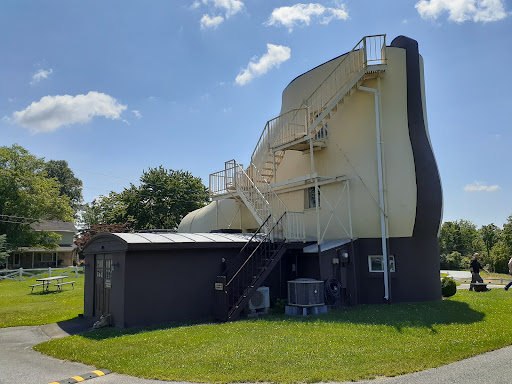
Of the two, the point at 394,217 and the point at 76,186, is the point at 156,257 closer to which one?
the point at 394,217

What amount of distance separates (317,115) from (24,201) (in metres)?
33.4

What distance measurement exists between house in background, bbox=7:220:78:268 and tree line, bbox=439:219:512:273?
45.2m

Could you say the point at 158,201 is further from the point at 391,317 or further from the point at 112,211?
the point at 391,317

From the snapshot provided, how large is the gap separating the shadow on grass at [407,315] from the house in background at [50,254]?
39736 mm

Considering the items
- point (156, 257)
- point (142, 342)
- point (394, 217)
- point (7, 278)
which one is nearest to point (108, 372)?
point (142, 342)

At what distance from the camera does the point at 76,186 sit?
247 ft

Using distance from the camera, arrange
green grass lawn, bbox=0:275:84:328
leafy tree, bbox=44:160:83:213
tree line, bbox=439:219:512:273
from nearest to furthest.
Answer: green grass lawn, bbox=0:275:84:328 < tree line, bbox=439:219:512:273 < leafy tree, bbox=44:160:83:213

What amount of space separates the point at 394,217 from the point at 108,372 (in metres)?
10.3

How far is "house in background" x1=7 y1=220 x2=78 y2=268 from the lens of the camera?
4566 cm

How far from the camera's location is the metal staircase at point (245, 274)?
11.8 metres

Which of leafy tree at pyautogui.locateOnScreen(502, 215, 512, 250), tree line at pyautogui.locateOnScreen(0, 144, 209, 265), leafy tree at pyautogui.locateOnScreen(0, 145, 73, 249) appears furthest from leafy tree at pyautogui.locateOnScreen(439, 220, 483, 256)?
leafy tree at pyautogui.locateOnScreen(0, 145, 73, 249)

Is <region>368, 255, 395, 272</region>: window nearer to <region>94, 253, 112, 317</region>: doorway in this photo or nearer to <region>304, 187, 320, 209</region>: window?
<region>304, 187, 320, 209</region>: window

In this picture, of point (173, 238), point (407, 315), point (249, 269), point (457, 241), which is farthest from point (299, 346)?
point (457, 241)

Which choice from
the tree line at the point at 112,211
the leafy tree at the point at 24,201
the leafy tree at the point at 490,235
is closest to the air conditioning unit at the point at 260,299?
the tree line at the point at 112,211
